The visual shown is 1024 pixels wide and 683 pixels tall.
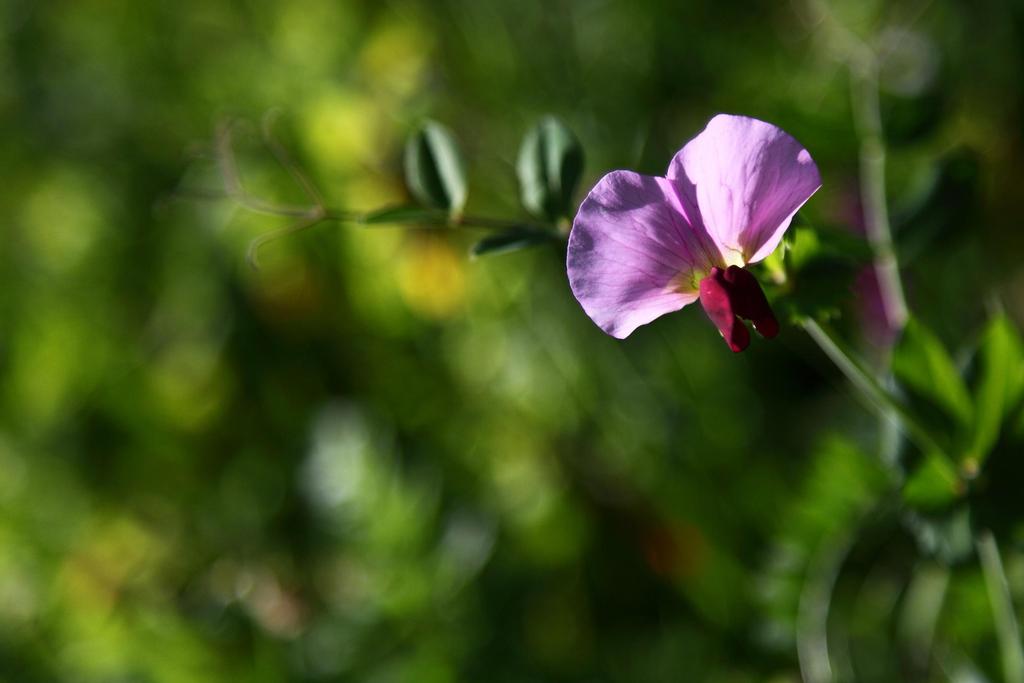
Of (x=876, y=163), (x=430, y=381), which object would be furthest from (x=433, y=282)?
(x=876, y=163)

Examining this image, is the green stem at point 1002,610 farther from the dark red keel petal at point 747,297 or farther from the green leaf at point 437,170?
the green leaf at point 437,170

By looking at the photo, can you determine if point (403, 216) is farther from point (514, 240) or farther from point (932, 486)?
point (932, 486)

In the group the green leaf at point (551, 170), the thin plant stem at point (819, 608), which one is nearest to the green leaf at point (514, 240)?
the green leaf at point (551, 170)

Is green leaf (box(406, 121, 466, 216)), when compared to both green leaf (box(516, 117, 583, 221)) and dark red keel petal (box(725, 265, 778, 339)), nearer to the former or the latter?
green leaf (box(516, 117, 583, 221))

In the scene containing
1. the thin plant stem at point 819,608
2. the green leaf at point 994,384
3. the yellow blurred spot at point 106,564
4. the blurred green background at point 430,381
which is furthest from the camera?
the yellow blurred spot at point 106,564

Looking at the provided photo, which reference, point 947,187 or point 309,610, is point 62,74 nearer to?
point 309,610

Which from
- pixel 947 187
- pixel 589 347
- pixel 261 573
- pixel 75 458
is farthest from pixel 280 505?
pixel 947 187
